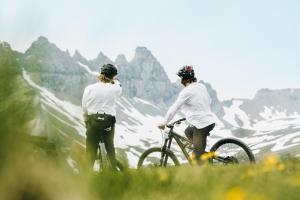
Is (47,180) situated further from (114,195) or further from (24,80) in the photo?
(114,195)

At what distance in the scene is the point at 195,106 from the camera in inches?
454

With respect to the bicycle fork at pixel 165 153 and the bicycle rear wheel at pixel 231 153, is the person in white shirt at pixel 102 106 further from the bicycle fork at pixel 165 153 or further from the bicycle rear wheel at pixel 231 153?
the bicycle rear wheel at pixel 231 153

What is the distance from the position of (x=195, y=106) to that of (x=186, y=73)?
2.37ft

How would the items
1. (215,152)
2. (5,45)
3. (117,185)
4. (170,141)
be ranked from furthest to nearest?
(170,141), (215,152), (117,185), (5,45)

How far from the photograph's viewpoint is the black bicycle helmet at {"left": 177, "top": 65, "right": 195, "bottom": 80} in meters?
11.4

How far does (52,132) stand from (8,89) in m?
0.19

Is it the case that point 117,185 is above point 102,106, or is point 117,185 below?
below

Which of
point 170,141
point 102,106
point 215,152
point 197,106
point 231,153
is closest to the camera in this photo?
point 102,106

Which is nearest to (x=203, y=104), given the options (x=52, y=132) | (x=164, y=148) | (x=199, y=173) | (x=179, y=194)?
(x=164, y=148)

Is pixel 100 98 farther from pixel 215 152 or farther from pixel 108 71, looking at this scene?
pixel 215 152

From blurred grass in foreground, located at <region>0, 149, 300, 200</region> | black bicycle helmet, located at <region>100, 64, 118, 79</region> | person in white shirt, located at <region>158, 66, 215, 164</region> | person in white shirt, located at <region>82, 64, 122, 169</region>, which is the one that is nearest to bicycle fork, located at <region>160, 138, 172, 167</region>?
person in white shirt, located at <region>158, 66, 215, 164</region>

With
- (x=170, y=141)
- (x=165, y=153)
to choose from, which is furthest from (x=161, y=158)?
(x=170, y=141)

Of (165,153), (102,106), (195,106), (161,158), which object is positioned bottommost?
(161,158)

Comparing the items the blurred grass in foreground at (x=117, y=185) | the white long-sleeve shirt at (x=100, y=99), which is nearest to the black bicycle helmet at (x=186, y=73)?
the white long-sleeve shirt at (x=100, y=99)
